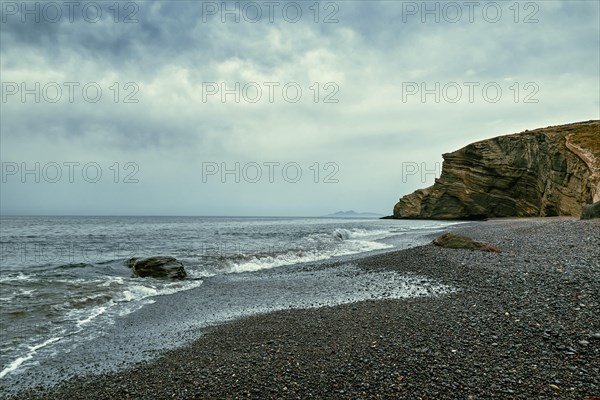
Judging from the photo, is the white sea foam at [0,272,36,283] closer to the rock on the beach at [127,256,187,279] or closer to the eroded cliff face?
the rock on the beach at [127,256,187,279]

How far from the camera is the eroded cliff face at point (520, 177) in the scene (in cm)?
5069

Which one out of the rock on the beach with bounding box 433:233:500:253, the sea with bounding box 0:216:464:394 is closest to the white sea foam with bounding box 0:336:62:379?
the sea with bounding box 0:216:464:394

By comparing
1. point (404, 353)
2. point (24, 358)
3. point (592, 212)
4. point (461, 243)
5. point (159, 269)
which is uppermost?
point (592, 212)

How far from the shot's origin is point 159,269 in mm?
17719

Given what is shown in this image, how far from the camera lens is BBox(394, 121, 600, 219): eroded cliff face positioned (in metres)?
50.7

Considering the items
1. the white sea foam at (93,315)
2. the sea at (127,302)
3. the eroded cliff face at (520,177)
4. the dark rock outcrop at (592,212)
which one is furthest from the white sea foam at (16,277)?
the eroded cliff face at (520,177)

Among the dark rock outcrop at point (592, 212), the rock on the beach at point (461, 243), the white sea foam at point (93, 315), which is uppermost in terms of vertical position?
the dark rock outcrop at point (592, 212)

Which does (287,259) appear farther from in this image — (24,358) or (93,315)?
(24,358)

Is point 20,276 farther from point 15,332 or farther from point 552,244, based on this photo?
point 552,244

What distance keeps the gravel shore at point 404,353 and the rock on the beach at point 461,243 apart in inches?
292

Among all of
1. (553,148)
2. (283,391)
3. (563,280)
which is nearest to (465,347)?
(283,391)

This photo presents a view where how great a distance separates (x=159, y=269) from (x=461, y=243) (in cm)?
1611

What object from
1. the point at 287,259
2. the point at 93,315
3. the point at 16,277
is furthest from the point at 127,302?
the point at 287,259

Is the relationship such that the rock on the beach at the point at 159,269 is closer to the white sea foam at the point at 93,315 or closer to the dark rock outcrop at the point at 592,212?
the white sea foam at the point at 93,315
